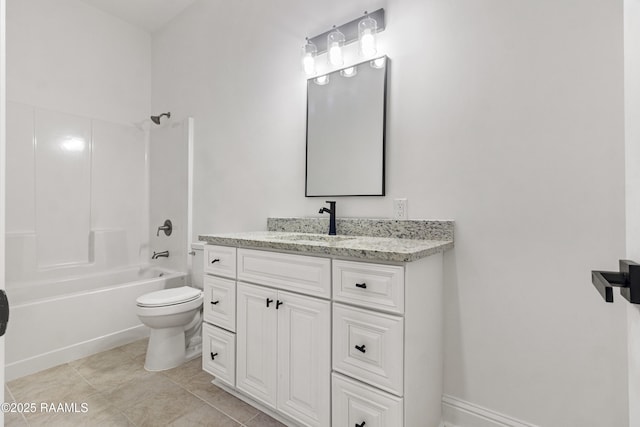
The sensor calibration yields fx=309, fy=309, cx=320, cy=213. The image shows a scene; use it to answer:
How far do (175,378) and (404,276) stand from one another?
175 cm

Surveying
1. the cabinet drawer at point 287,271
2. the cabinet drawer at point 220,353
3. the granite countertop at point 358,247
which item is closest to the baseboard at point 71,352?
the cabinet drawer at point 220,353

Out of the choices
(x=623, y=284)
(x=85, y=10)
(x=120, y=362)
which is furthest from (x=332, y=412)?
(x=85, y=10)

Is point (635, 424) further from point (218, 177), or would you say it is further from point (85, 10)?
point (85, 10)

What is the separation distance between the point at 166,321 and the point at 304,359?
117 cm

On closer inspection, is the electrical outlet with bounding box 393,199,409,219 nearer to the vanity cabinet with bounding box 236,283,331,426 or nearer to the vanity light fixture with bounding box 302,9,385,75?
the vanity cabinet with bounding box 236,283,331,426

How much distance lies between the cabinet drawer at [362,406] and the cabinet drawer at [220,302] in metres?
0.70

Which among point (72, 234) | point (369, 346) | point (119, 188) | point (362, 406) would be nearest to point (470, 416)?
point (362, 406)

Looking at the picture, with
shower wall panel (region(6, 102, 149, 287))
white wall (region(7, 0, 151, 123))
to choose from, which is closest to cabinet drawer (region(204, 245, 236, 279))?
shower wall panel (region(6, 102, 149, 287))

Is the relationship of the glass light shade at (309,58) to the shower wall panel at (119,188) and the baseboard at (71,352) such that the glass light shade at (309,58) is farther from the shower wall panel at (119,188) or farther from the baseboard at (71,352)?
the baseboard at (71,352)

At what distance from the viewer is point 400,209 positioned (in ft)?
5.57

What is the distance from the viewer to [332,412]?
4.40ft

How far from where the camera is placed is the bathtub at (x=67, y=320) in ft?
6.74

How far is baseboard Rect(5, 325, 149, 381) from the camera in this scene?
2037 mm

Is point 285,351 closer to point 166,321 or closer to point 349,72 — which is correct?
point 166,321
